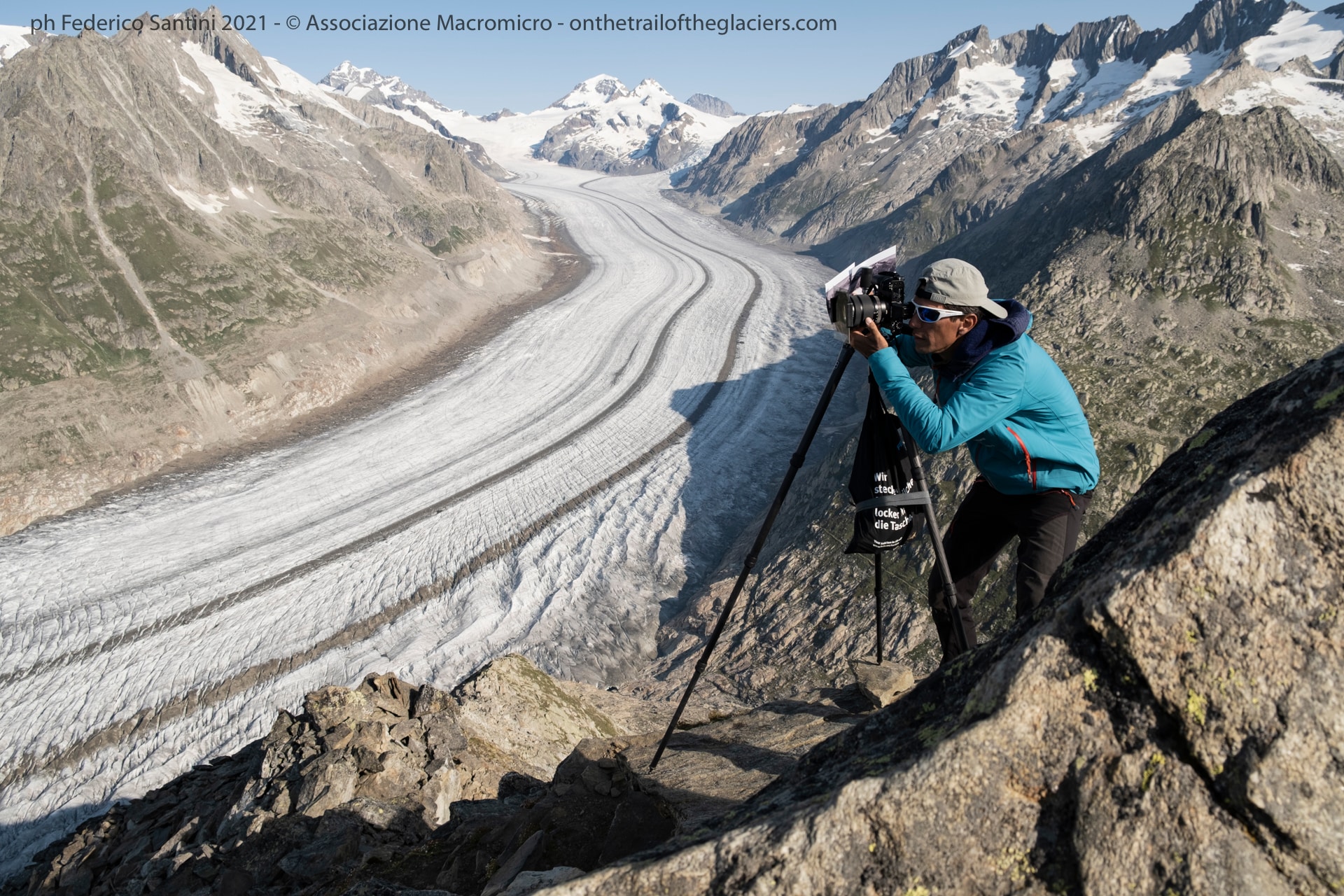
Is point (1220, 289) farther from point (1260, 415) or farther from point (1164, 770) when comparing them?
point (1164, 770)

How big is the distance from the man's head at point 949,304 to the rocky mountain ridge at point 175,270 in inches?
906

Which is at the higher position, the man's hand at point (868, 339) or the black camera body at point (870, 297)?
the black camera body at point (870, 297)

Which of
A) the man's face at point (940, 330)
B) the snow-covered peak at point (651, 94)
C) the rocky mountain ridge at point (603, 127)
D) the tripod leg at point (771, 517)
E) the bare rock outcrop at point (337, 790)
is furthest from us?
the snow-covered peak at point (651, 94)

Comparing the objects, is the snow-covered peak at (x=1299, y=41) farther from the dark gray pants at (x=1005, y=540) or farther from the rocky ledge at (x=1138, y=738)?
the rocky ledge at (x=1138, y=738)

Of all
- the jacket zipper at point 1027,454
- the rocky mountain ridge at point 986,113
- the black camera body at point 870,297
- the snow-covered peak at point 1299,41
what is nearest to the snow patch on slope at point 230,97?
the rocky mountain ridge at point 986,113

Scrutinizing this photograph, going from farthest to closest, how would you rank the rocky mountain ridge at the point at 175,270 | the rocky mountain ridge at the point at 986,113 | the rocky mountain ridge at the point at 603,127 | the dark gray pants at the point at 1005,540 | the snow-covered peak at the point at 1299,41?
the rocky mountain ridge at the point at 603,127
the rocky mountain ridge at the point at 986,113
the snow-covered peak at the point at 1299,41
the rocky mountain ridge at the point at 175,270
the dark gray pants at the point at 1005,540

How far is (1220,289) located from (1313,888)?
19.7 metres

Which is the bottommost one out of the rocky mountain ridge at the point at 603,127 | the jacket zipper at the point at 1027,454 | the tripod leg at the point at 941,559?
the tripod leg at the point at 941,559

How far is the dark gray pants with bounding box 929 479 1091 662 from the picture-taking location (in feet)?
13.6

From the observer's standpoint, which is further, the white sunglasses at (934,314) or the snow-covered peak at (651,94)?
the snow-covered peak at (651,94)

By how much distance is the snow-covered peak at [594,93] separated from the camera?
171250 mm

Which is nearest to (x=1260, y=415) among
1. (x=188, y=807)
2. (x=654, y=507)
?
(x=188, y=807)

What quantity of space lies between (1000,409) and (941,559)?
1.16 metres

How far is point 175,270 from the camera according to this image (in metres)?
26.9
